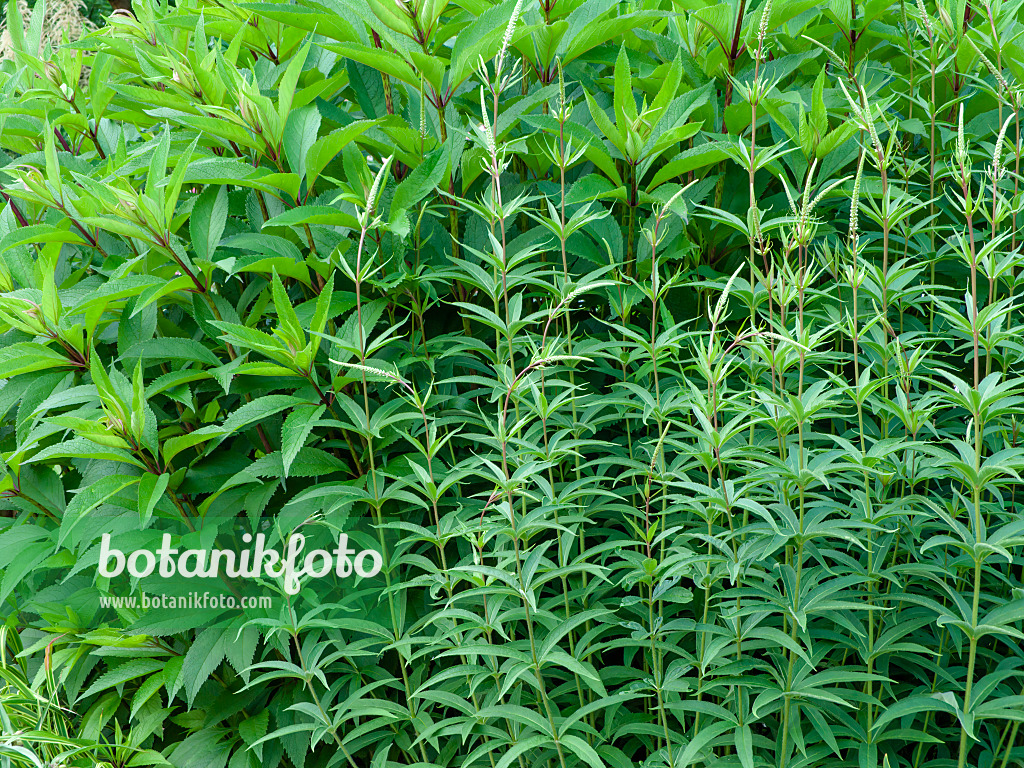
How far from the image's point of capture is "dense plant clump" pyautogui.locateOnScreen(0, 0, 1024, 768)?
4.39ft

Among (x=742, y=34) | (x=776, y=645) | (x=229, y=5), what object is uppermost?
(x=229, y=5)

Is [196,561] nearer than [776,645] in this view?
No

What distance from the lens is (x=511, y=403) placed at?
5.44 feet

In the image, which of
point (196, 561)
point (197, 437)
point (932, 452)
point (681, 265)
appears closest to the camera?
point (932, 452)

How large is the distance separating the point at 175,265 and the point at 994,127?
1.86 m

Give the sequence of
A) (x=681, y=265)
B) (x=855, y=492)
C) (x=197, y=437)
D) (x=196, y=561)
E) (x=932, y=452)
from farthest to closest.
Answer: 1. (x=681, y=265)
2. (x=196, y=561)
3. (x=197, y=437)
4. (x=855, y=492)
5. (x=932, y=452)

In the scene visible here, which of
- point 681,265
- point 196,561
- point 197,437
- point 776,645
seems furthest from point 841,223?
point 196,561

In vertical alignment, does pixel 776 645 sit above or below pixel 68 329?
below

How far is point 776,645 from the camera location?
1.39 m

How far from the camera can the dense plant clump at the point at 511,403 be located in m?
1.34

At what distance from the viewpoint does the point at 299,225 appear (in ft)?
5.20

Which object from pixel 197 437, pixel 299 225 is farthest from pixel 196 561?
pixel 299 225

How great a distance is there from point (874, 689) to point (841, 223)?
102 centimetres

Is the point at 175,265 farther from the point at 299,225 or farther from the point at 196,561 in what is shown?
the point at 196,561
